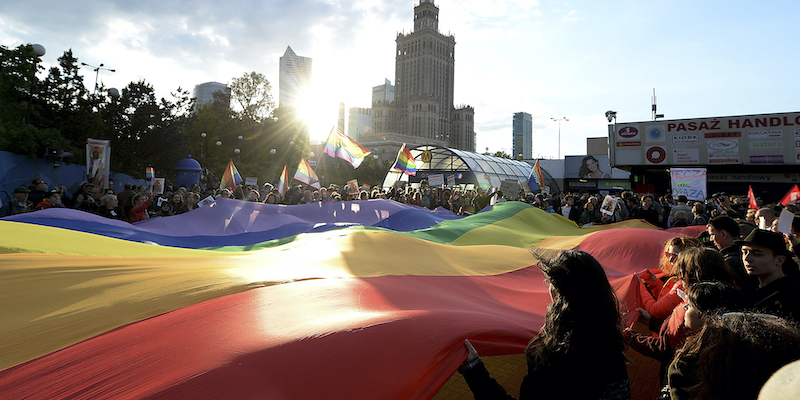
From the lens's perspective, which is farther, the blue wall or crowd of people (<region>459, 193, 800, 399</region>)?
the blue wall

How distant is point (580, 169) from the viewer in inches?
Result: 1923

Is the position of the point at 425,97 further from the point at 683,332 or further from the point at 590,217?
the point at 683,332

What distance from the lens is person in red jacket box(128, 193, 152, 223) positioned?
8.75m

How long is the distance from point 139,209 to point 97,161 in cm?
927

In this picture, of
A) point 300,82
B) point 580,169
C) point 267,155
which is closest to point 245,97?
point 267,155

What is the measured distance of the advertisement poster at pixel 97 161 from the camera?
15.7 metres

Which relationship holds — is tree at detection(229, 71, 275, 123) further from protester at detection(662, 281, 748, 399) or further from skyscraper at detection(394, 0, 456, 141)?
skyscraper at detection(394, 0, 456, 141)

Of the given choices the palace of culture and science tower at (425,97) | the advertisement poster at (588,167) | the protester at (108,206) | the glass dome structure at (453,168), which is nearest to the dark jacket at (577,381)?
the protester at (108,206)

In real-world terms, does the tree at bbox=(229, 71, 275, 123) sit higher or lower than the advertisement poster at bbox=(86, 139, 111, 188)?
higher

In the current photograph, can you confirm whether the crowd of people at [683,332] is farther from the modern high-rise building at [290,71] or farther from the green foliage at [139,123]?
the modern high-rise building at [290,71]

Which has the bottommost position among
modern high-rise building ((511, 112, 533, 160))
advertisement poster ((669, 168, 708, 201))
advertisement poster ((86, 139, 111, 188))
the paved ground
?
the paved ground

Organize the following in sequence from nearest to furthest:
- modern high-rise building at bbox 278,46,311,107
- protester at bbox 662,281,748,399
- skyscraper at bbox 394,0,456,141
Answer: protester at bbox 662,281,748,399
modern high-rise building at bbox 278,46,311,107
skyscraper at bbox 394,0,456,141

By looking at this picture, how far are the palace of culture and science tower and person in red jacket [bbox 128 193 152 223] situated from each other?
10984 centimetres

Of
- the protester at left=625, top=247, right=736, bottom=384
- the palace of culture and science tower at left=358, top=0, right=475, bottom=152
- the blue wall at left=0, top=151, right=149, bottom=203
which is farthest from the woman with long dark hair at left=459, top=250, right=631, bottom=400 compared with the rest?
the palace of culture and science tower at left=358, top=0, right=475, bottom=152
